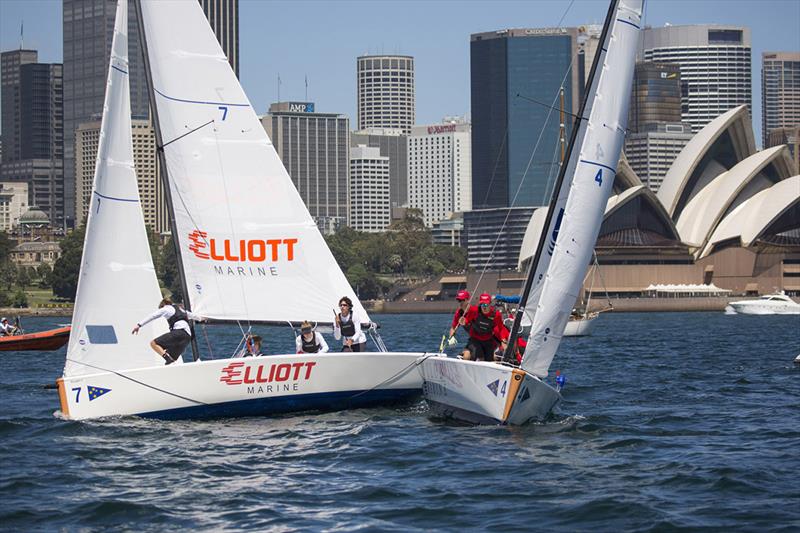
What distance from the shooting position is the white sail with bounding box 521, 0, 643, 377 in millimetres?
14477

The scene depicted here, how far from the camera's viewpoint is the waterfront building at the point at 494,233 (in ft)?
492


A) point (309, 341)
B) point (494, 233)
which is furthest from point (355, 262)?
point (309, 341)

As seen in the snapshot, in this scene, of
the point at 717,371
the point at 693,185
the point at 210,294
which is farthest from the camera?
the point at 693,185

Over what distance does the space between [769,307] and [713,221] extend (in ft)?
45.4

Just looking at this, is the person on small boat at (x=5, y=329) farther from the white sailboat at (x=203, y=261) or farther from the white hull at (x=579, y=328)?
the white hull at (x=579, y=328)

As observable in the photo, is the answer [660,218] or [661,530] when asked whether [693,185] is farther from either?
[661,530]

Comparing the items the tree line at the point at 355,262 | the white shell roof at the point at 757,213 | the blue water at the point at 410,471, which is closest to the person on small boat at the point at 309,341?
the blue water at the point at 410,471

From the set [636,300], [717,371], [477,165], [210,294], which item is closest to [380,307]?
[636,300]

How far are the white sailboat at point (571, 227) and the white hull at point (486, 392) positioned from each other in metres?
0.01

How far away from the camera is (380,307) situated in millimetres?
113438

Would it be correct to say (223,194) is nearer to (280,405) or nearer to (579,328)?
(280,405)

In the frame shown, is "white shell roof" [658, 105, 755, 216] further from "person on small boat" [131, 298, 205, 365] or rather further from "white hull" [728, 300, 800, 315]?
"person on small boat" [131, 298, 205, 365]

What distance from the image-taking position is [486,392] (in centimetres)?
1428

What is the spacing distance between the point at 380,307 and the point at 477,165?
66.5 meters
